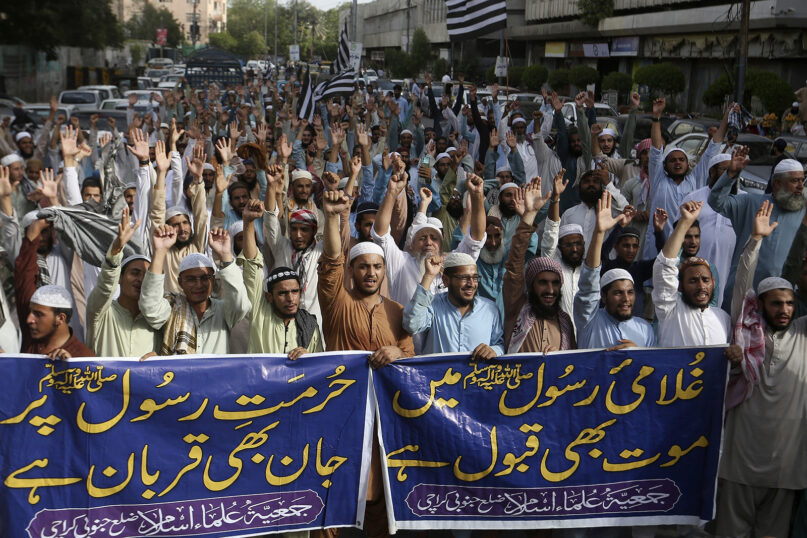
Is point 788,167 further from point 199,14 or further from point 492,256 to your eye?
point 199,14

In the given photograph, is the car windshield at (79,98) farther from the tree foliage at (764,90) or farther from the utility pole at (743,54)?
the utility pole at (743,54)

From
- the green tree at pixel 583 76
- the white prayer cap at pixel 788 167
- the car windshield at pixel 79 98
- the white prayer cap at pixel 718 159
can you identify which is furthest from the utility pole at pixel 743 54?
the green tree at pixel 583 76

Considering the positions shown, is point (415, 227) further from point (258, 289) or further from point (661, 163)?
point (661, 163)

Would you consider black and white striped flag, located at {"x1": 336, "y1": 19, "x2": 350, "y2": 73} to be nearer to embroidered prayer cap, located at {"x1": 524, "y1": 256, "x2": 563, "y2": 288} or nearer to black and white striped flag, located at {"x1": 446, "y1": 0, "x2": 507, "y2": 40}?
black and white striped flag, located at {"x1": 446, "y1": 0, "x2": 507, "y2": 40}

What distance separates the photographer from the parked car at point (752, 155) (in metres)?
11.1

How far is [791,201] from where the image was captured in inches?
234

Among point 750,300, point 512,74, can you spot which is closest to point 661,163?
point 750,300

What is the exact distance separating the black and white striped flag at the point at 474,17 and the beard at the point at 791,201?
6.61 m

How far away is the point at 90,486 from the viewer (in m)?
3.90

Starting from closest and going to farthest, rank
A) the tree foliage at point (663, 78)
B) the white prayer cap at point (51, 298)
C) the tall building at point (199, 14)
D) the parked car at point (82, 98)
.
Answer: the white prayer cap at point (51, 298) < the parked car at point (82, 98) < the tree foliage at point (663, 78) < the tall building at point (199, 14)

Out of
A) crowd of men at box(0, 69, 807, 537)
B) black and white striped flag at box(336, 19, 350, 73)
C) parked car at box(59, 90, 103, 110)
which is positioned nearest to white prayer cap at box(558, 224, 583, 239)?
crowd of men at box(0, 69, 807, 537)

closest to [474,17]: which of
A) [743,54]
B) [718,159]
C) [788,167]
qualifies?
[743,54]

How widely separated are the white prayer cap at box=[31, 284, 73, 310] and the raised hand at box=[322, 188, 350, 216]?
134 centimetres

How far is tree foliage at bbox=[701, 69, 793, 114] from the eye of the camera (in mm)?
20391
